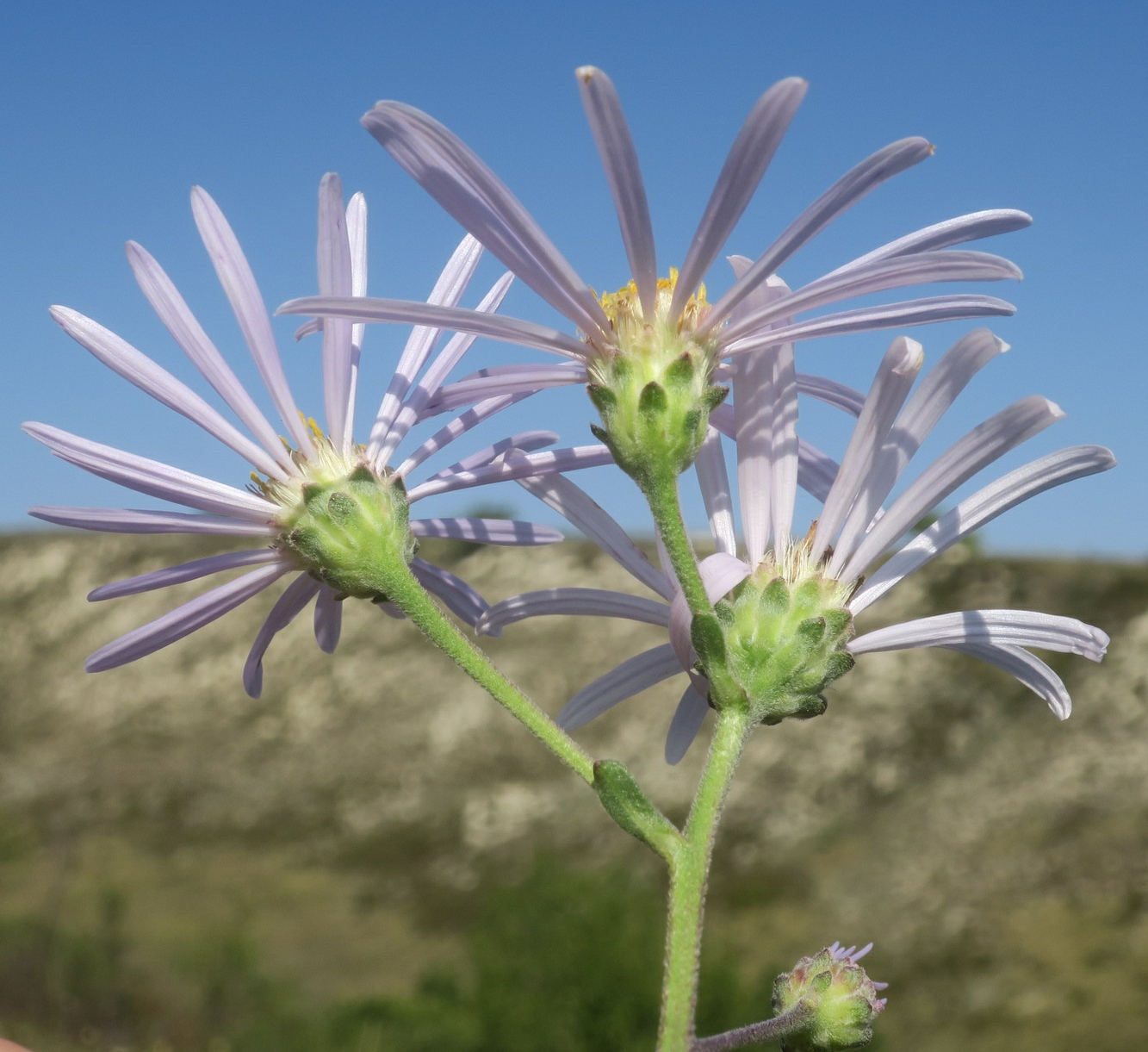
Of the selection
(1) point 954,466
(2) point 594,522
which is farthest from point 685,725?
(1) point 954,466

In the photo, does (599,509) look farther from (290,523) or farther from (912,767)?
(912,767)

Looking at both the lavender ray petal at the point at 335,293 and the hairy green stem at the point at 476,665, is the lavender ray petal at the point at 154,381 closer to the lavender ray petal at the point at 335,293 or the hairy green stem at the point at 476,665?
the lavender ray petal at the point at 335,293

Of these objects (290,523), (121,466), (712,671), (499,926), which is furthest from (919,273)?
(499,926)

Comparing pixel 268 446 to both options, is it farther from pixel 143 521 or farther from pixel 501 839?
pixel 501 839

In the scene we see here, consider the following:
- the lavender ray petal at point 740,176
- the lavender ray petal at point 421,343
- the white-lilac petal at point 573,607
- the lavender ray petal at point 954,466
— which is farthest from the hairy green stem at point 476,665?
the lavender ray petal at point 740,176

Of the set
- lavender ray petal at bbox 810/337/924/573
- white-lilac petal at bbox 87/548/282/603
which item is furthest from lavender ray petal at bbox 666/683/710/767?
white-lilac petal at bbox 87/548/282/603
